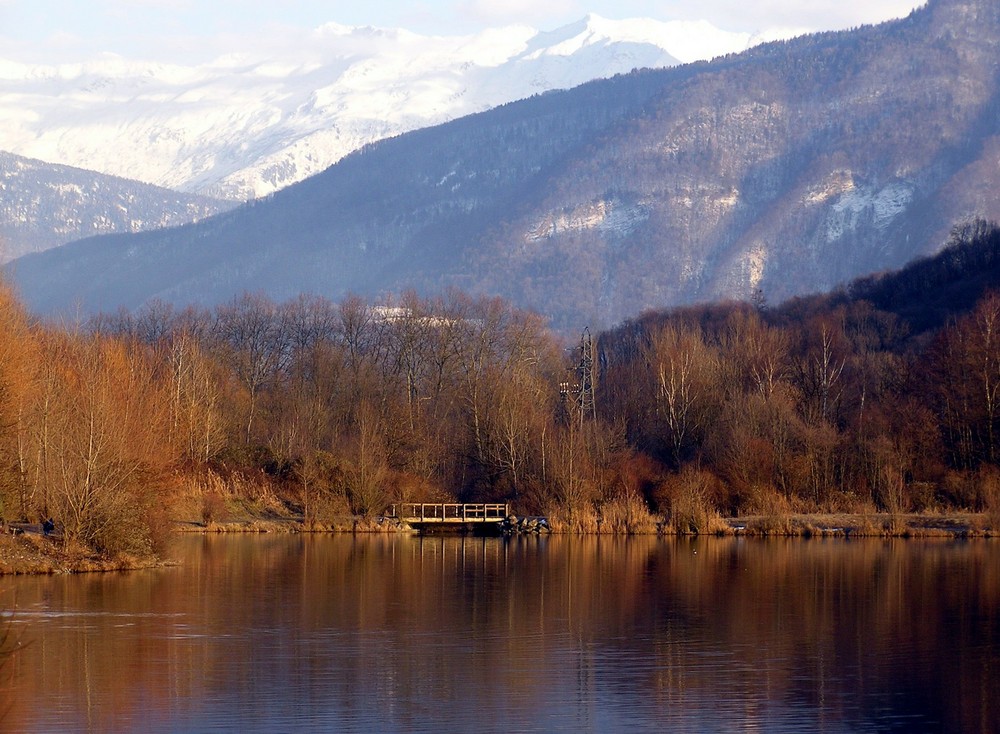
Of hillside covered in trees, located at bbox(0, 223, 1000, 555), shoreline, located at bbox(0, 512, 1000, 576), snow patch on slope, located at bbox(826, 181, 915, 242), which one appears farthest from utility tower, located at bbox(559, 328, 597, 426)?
snow patch on slope, located at bbox(826, 181, 915, 242)

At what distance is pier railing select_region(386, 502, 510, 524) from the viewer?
60938 mm

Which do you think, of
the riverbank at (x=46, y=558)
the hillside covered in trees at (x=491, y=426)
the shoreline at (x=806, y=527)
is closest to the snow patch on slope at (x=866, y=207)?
the hillside covered in trees at (x=491, y=426)

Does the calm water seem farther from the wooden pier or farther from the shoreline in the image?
the wooden pier

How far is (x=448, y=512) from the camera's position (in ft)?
208

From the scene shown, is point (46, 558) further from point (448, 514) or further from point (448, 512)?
point (448, 512)

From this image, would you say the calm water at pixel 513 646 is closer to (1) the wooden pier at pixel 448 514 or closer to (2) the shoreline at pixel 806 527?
(2) the shoreline at pixel 806 527

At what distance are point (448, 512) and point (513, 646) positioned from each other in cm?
3424

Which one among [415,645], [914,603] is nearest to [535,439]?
[914,603]

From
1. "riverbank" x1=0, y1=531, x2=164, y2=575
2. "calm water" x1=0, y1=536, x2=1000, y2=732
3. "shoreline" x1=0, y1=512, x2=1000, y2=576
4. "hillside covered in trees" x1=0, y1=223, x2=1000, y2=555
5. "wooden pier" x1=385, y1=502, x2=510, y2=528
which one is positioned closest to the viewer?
"calm water" x1=0, y1=536, x2=1000, y2=732

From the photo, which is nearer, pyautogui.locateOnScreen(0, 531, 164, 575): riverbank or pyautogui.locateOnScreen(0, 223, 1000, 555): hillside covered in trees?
pyautogui.locateOnScreen(0, 531, 164, 575): riverbank

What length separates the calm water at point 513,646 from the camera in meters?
22.5

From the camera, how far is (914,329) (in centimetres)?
9344

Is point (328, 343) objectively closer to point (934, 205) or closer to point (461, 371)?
point (461, 371)

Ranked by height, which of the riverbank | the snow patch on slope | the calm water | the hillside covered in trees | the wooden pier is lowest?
the calm water
